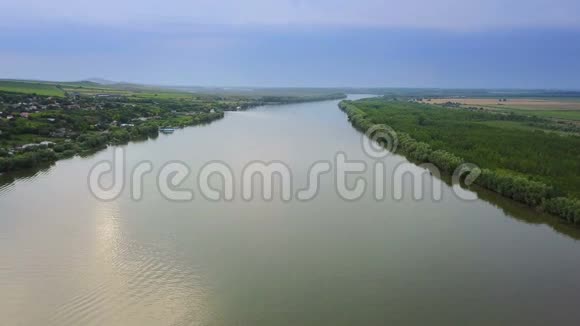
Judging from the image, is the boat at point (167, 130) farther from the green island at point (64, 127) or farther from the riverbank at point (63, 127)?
the riverbank at point (63, 127)

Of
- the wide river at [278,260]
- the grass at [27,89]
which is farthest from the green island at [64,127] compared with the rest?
the grass at [27,89]

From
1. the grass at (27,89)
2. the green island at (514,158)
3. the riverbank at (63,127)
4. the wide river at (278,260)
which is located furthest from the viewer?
the grass at (27,89)

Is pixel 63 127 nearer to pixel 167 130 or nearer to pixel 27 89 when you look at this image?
pixel 167 130

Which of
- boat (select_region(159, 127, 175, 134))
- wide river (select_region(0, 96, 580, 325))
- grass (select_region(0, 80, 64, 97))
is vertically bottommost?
wide river (select_region(0, 96, 580, 325))

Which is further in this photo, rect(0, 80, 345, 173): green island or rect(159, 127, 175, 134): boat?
rect(159, 127, 175, 134): boat

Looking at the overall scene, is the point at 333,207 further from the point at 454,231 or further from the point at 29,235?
the point at 29,235

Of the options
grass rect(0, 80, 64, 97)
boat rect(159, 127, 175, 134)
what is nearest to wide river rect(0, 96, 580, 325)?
boat rect(159, 127, 175, 134)

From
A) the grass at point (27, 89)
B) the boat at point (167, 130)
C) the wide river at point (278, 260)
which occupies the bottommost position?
the wide river at point (278, 260)

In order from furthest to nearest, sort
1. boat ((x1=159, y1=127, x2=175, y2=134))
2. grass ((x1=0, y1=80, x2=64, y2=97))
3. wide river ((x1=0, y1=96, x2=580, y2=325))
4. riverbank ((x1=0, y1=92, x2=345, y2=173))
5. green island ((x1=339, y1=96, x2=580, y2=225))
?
grass ((x1=0, y1=80, x2=64, y2=97)), boat ((x1=159, y1=127, x2=175, y2=134)), riverbank ((x1=0, y1=92, x2=345, y2=173)), green island ((x1=339, y1=96, x2=580, y2=225)), wide river ((x1=0, y1=96, x2=580, y2=325))

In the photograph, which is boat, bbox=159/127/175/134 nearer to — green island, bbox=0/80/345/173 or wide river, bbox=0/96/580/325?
green island, bbox=0/80/345/173
